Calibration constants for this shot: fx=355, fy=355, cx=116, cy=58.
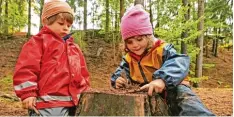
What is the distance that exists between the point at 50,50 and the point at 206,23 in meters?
16.3

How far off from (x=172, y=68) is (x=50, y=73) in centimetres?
109

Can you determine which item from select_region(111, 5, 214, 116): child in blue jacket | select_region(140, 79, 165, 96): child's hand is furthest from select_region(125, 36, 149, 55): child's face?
select_region(140, 79, 165, 96): child's hand

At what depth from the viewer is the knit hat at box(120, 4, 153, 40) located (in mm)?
3129

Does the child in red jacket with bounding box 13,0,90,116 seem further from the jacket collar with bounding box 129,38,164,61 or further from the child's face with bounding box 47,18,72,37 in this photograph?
the jacket collar with bounding box 129,38,164,61

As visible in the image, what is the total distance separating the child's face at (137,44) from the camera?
122 inches

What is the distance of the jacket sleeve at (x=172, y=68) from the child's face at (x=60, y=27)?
99 centimetres

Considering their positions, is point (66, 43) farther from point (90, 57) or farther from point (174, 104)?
point (90, 57)

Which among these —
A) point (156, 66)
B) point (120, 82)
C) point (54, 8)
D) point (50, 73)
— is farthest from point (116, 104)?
point (54, 8)

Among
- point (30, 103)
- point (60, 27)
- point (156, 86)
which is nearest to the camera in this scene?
point (156, 86)

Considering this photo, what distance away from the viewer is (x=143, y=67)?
10.4 feet

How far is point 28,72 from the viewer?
3115mm

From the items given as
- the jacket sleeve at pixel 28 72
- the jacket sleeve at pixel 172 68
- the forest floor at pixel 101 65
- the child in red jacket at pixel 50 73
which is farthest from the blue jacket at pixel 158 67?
the forest floor at pixel 101 65

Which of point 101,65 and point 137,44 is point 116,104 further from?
point 101,65

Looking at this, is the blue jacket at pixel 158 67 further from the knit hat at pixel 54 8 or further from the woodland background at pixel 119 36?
the woodland background at pixel 119 36
